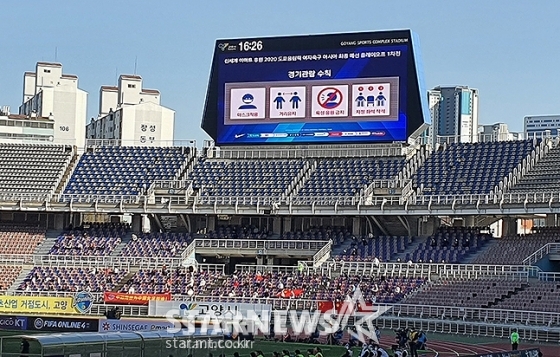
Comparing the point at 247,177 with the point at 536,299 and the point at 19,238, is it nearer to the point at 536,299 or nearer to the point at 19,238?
the point at 19,238

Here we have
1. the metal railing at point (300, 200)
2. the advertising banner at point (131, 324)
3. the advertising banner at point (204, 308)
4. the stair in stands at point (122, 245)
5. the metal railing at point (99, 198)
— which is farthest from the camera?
the metal railing at point (99, 198)

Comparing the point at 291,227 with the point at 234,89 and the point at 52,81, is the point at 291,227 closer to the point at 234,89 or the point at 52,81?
the point at 234,89

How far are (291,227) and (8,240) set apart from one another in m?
18.0

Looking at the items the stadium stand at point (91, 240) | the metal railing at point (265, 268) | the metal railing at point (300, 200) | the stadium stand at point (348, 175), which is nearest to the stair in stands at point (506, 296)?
the metal railing at point (300, 200)

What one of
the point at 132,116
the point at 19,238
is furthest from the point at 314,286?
the point at 132,116

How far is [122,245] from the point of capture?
67562mm

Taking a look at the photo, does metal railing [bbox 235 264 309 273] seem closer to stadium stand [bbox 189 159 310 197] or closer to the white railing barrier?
the white railing barrier

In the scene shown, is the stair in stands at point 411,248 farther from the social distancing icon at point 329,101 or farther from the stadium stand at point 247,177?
the stadium stand at point 247,177

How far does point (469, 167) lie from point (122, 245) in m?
21.7

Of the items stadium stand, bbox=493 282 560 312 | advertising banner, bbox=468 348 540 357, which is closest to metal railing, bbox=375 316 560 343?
stadium stand, bbox=493 282 560 312

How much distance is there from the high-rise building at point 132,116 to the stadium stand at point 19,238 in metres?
42.9

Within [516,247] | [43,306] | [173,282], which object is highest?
[516,247]

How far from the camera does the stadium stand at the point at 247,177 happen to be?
2640 inches

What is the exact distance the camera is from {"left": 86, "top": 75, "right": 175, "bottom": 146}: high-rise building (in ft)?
396
